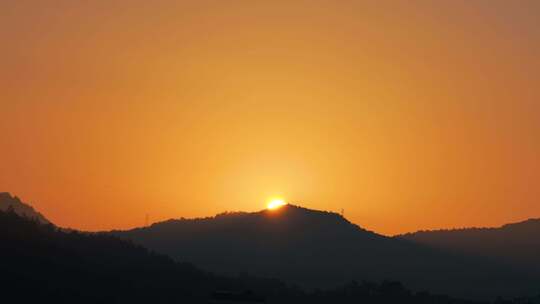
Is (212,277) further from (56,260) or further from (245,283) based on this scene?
(56,260)

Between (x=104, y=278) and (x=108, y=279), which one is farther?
(x=108, y=279)

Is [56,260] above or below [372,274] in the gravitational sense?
below

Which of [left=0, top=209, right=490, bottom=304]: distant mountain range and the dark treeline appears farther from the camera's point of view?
the dark treeline

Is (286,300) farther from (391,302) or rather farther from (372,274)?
(372,274)

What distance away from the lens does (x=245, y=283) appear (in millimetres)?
137875

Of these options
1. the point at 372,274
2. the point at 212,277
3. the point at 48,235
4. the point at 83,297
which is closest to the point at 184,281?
the point at 212,277

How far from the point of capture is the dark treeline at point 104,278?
102062mm

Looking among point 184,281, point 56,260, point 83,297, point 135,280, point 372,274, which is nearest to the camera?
point 83,297

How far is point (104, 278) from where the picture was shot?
114 metres

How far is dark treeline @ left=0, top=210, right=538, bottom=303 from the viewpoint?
335 ft

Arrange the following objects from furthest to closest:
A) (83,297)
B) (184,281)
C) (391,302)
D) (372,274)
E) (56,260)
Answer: (372,274)
(391,302)
(184,281)
(56,260)
(83,297)

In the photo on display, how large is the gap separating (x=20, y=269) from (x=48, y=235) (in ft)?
58.0

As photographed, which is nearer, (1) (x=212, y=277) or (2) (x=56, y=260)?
(2) (x=56, y=260)

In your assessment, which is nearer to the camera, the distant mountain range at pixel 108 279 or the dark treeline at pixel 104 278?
the distant mountain range at pixel 108 279
